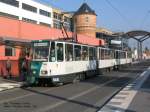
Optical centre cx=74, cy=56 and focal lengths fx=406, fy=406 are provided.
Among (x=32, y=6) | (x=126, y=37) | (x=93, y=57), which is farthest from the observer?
(x=126, y=37)

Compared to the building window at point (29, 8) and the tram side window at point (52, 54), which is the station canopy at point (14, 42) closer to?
the tram side window at point (52, 54)

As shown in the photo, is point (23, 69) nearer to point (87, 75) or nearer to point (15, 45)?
point (15, 45)

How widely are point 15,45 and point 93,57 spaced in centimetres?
727

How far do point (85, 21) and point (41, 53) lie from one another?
247 feet

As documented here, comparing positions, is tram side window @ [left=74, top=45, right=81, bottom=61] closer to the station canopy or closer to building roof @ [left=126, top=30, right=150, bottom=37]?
the station canopy

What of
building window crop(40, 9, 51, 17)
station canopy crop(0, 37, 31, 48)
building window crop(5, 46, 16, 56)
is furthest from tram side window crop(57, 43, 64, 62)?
building window crop(40, 9, 51, 17)

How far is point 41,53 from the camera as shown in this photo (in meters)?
26.2

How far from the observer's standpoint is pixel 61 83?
2808cm

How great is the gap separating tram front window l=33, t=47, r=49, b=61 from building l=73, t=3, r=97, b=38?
70.7 metres

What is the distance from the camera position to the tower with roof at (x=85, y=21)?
323ft

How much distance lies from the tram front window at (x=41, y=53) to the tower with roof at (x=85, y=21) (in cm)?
7071

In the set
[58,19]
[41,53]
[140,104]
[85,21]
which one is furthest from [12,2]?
[140,104]

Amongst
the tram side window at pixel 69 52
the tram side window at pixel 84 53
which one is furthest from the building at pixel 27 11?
the tram side window at pixel 69 52

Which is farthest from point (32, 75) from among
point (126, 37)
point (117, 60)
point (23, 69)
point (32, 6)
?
point (126, 37)
